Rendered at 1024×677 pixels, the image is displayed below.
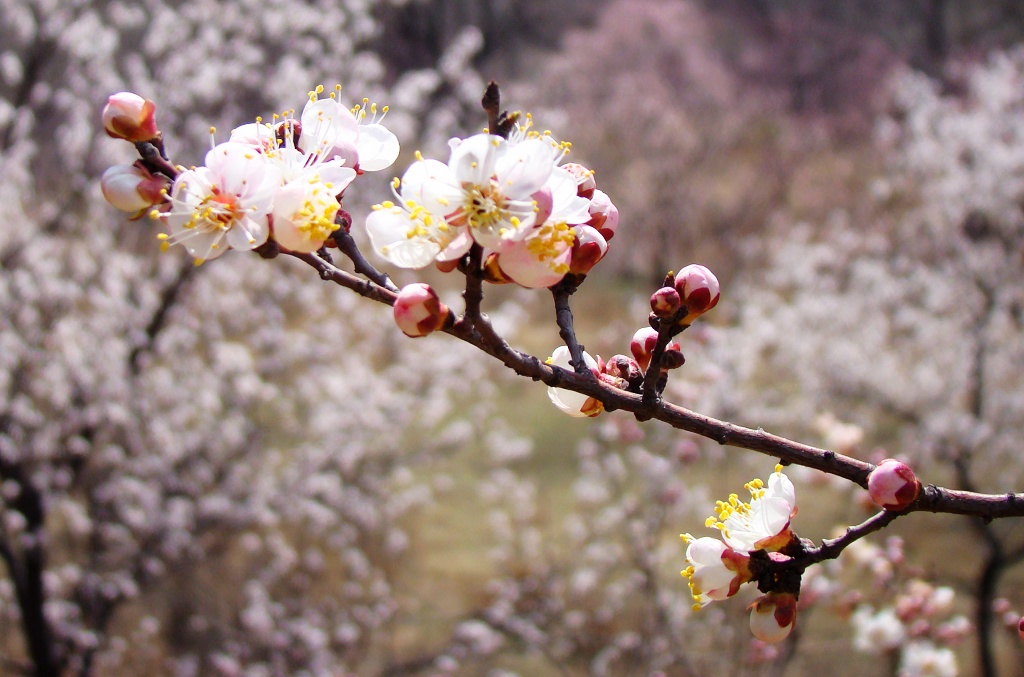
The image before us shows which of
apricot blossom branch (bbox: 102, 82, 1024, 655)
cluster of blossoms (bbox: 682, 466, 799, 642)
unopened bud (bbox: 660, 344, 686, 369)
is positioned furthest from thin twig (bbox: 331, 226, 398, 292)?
cluster of blossoms (bbox: 682, 466, 799, 642)

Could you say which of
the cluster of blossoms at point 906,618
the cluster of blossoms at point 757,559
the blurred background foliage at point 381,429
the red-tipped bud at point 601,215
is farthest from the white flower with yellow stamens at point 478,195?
the blurred background foliage at point 381,429

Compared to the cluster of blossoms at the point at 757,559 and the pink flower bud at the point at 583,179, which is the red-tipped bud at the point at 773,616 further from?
the pink flower bud at the point at 583,179

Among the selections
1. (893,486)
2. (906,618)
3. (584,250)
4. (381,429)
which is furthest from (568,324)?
Answer: (381,429)

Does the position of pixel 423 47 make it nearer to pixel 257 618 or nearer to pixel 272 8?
pixel 272 8

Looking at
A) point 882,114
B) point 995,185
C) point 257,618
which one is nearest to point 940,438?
point 995,185

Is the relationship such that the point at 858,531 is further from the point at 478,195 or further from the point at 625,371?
the point at 478,195
